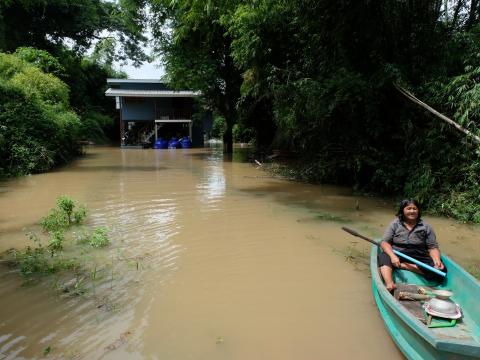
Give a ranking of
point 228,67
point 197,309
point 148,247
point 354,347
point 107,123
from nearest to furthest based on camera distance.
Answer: point 354,347 → point 197,309 → point 148,247 → point 228,67 → point 107,123

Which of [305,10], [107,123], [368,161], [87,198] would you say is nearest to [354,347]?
[368,161]

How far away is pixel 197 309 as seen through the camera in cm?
470

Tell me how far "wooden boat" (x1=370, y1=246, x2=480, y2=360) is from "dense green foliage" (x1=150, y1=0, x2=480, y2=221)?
4573mm

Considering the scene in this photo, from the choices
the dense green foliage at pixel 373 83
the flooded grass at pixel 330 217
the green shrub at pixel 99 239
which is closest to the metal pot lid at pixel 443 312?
the flooded grass at pixel 330 217

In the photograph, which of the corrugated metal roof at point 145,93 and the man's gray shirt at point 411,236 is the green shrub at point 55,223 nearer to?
the man's gray shirt at point 411,236

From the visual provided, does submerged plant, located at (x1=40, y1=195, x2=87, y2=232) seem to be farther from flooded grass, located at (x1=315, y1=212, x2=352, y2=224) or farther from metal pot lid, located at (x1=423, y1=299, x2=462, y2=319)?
metal pot lid, located at (x1=423, y1=299, x2=462, y2=319)

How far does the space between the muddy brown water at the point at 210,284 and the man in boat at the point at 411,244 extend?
1.86 ft

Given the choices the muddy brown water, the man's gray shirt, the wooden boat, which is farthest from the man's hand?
the muddy brown water

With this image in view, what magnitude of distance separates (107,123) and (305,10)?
2762 centimetres

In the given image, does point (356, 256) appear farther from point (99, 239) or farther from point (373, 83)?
point (373, 83)

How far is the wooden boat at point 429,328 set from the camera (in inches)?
116

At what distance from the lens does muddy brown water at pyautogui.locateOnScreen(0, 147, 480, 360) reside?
399 cm

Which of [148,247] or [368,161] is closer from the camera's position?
[148,247]

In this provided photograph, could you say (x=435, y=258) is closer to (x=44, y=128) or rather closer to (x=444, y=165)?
(x=444, y=165)
